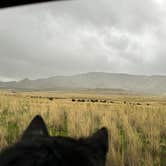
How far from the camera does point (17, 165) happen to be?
754 mm

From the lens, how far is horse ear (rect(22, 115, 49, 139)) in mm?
999

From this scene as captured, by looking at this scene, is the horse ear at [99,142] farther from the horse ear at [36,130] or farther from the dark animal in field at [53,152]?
the horse ear at [36,130]

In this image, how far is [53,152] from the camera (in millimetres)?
807

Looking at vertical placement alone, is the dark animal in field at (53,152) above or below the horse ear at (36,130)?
below

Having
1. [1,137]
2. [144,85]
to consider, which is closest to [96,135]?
[1,137]

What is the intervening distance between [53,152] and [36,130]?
0.24m

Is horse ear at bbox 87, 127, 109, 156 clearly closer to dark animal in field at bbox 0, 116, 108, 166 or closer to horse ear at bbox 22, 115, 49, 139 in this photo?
dark animal in field at bbox 0, 116, 108, 166

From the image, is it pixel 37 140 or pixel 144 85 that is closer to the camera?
pixel 37 140

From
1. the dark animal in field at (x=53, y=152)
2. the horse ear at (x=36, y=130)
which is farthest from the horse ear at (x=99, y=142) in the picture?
the horse ear at (x=36, y=130)

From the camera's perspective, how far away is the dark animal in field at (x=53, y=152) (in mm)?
772

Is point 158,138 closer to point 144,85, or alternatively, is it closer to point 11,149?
point 11,149

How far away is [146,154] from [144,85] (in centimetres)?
13981

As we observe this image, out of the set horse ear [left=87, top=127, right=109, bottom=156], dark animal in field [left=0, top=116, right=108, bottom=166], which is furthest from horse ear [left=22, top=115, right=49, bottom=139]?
horse ear [left=87, top=127, right=109, bottom=156]

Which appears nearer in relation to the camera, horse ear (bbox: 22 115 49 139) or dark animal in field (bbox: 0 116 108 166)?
dark animal in field (bbox: 0 116 108 166)
